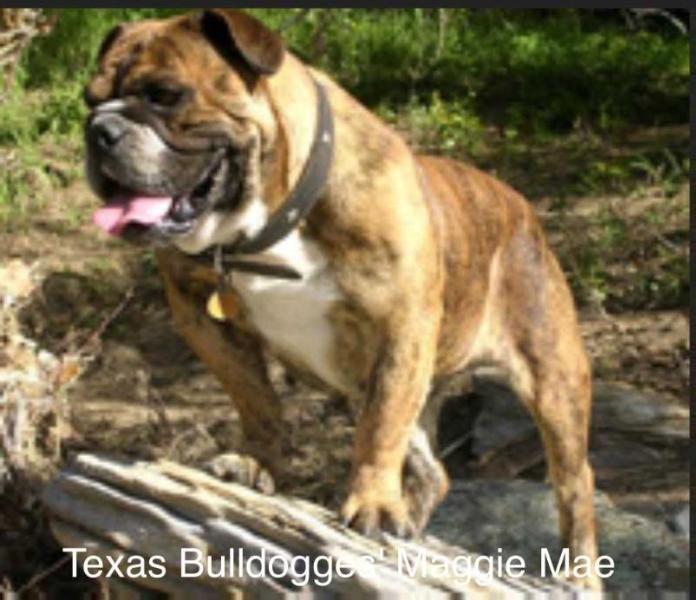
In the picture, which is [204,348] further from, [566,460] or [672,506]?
[672,506]

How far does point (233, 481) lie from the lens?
457 centimetres

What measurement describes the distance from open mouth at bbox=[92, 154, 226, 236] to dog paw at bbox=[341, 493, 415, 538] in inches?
29.6

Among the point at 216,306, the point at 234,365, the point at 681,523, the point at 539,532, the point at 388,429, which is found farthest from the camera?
the point at 681,523

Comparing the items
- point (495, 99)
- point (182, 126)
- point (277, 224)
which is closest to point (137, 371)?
point (277, 224)

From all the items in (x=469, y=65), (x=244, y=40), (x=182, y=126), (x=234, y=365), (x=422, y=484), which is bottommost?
(x=469, y=65)

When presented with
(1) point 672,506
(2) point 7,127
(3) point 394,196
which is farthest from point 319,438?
(2) point 7,127

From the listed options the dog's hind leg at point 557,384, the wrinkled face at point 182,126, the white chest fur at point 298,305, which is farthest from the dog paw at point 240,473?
the dog's hind leg at point 557,384

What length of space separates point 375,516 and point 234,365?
0.64m

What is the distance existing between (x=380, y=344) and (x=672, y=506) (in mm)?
1866

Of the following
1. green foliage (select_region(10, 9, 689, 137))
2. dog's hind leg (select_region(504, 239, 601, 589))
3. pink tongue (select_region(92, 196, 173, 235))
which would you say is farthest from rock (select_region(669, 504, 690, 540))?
green foliage (select_region(10, 9, 689, 137))

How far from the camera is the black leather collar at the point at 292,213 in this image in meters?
4.25

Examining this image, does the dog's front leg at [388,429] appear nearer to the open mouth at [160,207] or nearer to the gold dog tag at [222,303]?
the gold dog tag at [222,303]

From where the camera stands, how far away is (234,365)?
4.73 m

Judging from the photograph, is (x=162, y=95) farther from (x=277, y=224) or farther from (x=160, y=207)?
(x=277, y=224)
